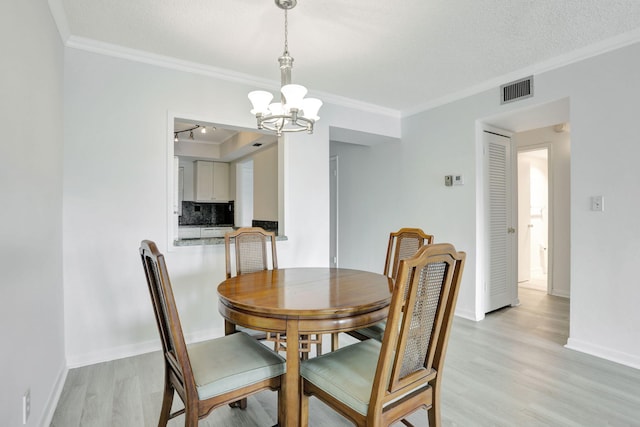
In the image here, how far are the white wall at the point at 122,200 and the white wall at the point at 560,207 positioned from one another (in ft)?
14.1

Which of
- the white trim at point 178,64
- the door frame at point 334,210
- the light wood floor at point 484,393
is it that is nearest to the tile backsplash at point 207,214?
the door frame at point 334,210

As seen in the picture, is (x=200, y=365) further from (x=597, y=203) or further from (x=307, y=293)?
(x=597, y=203)

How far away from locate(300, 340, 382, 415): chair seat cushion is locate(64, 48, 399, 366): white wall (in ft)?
6.02

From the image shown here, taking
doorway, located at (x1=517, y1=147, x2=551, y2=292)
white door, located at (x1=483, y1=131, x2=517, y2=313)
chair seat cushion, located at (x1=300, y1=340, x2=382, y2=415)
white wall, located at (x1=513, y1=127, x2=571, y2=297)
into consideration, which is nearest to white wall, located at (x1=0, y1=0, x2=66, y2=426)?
chair seat cushion, located at (x1=300, y1=340, x2=382, y2=415)

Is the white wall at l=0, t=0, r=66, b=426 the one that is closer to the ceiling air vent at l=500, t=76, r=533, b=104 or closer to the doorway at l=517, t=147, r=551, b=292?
the ceiling air vent at l=500, t=76, r=533, b=104

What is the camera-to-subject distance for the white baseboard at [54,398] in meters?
1.78

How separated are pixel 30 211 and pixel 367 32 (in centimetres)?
235

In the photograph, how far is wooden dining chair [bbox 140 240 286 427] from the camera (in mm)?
1290

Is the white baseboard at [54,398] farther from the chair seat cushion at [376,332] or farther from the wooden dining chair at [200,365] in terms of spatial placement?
the chair seat cushion at [376,332]

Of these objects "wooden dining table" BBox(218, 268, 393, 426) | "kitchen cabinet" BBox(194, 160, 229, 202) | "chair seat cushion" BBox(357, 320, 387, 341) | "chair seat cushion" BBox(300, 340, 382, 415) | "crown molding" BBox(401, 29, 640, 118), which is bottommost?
"chair seat cushion" BBox(357, 320, 387, 341)

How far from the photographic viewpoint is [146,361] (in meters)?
2.58

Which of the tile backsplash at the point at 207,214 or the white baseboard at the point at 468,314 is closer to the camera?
the white baseboard at the point at 468,314

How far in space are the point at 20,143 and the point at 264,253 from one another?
1.54 m

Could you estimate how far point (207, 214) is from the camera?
7047 millimetres
